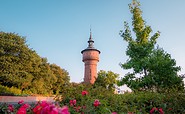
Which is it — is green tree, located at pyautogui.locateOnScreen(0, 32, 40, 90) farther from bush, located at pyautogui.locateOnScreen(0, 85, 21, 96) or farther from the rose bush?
the rose bush

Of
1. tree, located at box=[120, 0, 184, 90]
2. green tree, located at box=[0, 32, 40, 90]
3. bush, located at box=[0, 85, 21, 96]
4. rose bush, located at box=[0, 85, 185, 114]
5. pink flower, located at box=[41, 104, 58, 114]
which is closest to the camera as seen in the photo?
pink flower, located at box=[41, 104, 58, 114]

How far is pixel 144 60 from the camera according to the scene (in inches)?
591

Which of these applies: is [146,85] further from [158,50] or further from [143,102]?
[143,102]

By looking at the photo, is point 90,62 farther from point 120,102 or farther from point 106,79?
point 120,102

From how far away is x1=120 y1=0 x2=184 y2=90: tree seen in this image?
14.8 m

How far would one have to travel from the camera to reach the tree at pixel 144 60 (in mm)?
14789

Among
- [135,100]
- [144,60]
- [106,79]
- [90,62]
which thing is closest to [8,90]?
[144,60]

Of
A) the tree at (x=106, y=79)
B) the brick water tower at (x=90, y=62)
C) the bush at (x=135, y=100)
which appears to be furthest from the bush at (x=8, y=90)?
the brick water tower at (x=90, y=62)

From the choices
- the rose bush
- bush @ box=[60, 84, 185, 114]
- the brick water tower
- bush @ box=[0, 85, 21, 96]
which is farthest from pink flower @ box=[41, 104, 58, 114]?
the brick water tower

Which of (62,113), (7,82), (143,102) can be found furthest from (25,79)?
(62,113)

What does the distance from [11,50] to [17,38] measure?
5.41ft

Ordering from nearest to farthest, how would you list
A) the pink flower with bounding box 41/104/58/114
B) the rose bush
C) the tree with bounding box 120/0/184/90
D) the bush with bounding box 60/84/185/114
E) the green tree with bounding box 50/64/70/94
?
the pink flower with bounding box 41/104/58/114, the rose bush, the bush with bounding box 60/84/185/114, the tree with bounding box 120/0/184/90, the green tree with bounding box 50/64/70/94

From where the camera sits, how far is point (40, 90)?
2952 cm

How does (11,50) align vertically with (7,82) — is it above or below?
above
